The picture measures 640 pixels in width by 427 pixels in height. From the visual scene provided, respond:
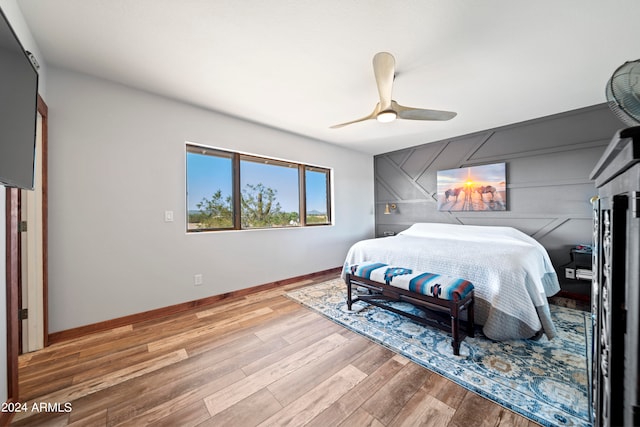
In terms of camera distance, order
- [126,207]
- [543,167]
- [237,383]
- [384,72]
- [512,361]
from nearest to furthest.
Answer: [237,383]
[512,361]
[384,72]
[126,207]
[543,167]

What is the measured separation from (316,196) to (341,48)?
2.74 m

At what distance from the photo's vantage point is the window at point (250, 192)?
10.1ft

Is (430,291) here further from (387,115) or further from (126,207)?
(126,207)

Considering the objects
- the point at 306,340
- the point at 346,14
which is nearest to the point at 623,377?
the point at 306,340

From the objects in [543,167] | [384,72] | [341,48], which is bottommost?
[543,167]

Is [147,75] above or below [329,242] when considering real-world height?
above

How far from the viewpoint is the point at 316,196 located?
4.48 m

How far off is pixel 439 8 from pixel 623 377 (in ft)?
6.57

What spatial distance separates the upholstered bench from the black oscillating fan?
1.48 meters

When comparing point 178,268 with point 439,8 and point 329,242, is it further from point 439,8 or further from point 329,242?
point 439,8

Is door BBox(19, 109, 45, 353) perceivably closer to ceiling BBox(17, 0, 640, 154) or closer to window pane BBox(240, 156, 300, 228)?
ceiling BBox(17, 0, 640, 154)

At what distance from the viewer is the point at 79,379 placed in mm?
1670

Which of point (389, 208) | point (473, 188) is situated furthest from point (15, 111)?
point (389, 208)

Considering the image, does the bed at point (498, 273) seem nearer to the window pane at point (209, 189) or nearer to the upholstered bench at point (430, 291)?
the upholstered bench at point (430, 291)
